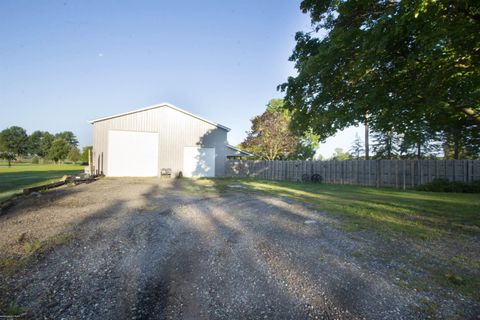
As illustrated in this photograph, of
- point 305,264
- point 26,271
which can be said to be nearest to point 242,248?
point 305,264

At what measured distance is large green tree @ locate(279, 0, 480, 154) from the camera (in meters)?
4.57

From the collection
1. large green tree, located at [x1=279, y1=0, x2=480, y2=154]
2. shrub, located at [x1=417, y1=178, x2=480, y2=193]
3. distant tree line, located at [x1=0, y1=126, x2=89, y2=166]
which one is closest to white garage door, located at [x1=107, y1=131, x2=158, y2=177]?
large green tree, located at [x1=279, y1=0, x2=480, y2=154]

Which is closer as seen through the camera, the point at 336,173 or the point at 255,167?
the point at 336,173

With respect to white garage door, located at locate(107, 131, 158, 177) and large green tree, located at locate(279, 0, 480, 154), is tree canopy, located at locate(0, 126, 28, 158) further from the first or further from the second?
large green tree, located at locate(279, 0, 480, 154)

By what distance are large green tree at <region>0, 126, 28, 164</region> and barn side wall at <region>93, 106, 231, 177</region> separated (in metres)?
67.4

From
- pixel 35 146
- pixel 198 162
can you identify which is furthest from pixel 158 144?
pixel 35 146

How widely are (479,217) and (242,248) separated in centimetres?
672

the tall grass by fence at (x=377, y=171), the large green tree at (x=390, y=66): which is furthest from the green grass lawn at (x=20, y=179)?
the tall grass by fence at (x=377, y=171)

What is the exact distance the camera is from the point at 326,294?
2527 millimetres

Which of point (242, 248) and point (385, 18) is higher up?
point (385, 18)

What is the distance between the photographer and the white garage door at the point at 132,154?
18031 millimetres

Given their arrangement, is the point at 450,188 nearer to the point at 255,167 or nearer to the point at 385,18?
the point at 385,18

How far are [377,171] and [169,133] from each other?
52.8 feet

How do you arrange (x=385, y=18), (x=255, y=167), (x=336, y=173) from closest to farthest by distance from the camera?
(x=385, y=18) → (x=336, y=173) → (x=255, y=167)
